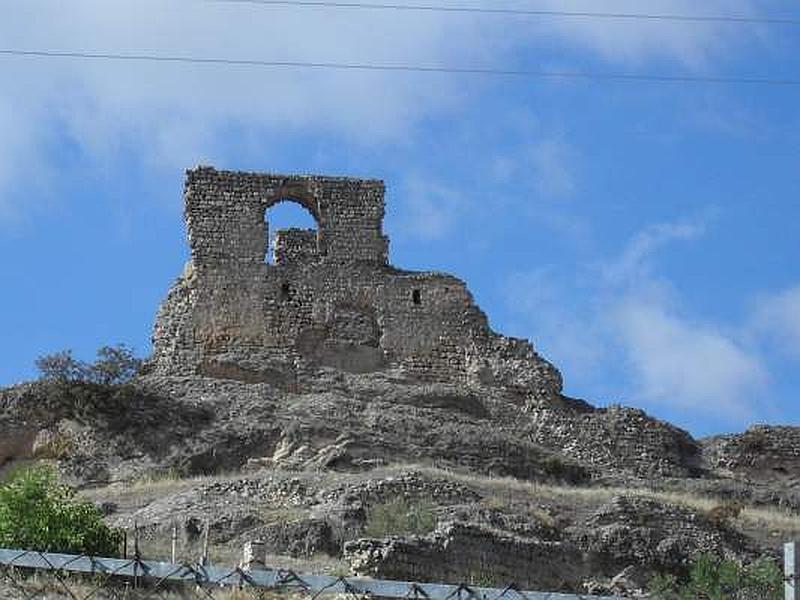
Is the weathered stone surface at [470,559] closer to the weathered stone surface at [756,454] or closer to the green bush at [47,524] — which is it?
the green bush at [47,524]

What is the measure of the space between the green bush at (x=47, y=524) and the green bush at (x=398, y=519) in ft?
17.9

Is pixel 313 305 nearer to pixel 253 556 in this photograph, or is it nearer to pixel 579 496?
pixel 579 496

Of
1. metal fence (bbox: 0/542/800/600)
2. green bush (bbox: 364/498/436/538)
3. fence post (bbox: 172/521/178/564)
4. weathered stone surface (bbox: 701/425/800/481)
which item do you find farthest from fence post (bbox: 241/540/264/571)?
weathered stone surface (bbox: 701/425/800/481)

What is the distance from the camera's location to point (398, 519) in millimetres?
39281

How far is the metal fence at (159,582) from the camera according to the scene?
28.1 metres

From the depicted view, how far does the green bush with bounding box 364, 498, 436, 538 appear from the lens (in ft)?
127

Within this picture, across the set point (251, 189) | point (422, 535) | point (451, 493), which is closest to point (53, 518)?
point (422, 535)

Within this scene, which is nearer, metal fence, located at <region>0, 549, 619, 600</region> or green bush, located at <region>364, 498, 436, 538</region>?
metal fence, located at <region>0, 549, 619, 600</region>

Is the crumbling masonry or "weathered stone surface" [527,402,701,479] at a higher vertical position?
the crumbling masonry

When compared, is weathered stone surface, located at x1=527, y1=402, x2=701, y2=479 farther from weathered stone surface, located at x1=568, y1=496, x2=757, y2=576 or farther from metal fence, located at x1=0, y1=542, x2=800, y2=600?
metal fence, located at x1=0, y1=542, x2=800, y2=600

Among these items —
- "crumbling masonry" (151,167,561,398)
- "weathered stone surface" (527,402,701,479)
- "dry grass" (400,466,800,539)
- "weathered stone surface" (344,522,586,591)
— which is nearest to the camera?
"weathered stone surface" (344,522,586,591)

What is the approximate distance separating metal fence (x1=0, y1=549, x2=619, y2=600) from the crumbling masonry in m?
20.5

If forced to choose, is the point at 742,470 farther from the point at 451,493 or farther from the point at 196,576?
the point at 196,576

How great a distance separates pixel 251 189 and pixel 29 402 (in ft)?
22.7
